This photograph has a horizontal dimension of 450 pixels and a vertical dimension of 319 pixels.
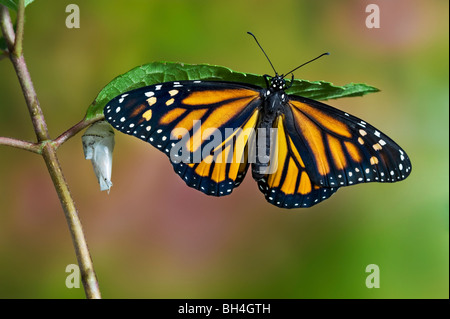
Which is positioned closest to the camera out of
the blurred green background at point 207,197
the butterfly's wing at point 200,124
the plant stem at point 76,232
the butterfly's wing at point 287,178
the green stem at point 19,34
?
the plant stem at point 76,232

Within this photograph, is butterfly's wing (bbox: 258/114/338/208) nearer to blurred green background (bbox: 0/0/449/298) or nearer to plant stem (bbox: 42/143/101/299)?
plant stem (bbox: 42/143/101/299)

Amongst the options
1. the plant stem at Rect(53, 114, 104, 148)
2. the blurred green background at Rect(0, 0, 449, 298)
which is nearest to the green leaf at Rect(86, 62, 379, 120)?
the plant stem at Rect(53, 114, 104, 148)

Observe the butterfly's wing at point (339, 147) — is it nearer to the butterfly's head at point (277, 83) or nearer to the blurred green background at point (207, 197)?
the butterfly's head at point (277, 83)

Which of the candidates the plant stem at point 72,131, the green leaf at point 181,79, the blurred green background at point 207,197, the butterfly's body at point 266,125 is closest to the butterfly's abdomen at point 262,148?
the butterfly's body at point 266,125

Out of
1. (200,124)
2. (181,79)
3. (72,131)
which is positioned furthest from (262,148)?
(72,131)

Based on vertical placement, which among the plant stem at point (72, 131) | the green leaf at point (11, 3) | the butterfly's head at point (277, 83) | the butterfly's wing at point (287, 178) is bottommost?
the plant stem at point (72, 131)

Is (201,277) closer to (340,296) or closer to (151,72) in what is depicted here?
(340,296)

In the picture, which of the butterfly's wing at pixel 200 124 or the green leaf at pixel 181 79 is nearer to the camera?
the green leaf at pixel 181 79

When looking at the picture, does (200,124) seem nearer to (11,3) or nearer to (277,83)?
(277,83)
